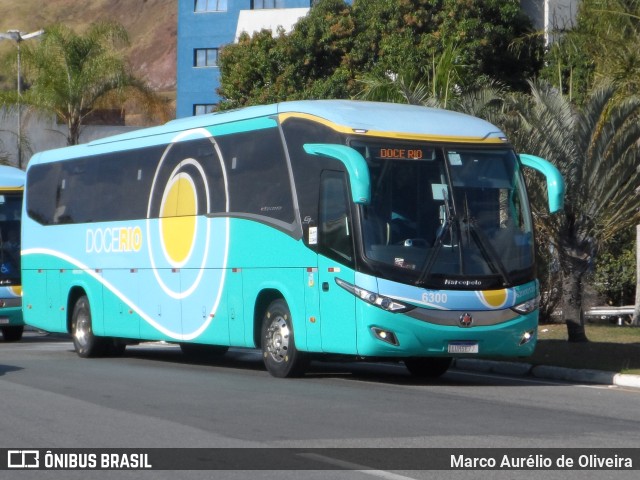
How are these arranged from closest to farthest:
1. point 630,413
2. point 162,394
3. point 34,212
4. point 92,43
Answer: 1. point 630,413
2. point 162,394
3. point 34,212
4. point 92,43

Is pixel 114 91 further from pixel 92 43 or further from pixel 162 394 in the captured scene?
pixel 162 394

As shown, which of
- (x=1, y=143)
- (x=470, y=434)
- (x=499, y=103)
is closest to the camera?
(x=470, y=434)

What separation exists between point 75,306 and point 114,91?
24178mm

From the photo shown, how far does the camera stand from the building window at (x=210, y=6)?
6569 centimetres

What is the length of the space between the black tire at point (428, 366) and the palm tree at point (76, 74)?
3008cm

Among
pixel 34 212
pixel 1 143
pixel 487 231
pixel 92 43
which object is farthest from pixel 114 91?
pixel 487 231

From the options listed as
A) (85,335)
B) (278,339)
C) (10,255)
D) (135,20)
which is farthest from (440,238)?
(135,20)

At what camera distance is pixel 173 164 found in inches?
753

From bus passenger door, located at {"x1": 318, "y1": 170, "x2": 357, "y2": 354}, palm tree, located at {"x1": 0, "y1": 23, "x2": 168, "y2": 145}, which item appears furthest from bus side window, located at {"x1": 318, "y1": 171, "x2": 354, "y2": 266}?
palm tree, located at {"x1": 0, "y1": 23, "x2": 168, "y2": 145}

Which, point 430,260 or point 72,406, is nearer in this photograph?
point 72,406

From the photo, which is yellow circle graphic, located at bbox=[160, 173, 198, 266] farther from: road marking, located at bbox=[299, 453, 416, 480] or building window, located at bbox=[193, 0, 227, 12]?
building window, located at bbox=[193, 0, 227, 12]

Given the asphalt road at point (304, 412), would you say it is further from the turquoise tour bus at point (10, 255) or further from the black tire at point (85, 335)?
the turquoise tour bus at point (10, 255)

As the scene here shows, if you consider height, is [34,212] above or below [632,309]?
above

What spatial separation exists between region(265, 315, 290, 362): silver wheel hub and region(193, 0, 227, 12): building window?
50918mm
